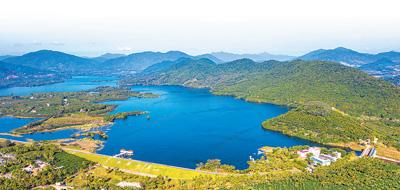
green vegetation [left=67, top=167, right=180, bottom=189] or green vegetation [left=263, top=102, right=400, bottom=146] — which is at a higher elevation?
green vegetation [left=263, top=102, right=400, bottom=146]

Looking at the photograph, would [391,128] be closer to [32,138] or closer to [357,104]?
[357,104]

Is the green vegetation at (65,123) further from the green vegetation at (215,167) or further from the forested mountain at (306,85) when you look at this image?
the forested mountain at (306,85)

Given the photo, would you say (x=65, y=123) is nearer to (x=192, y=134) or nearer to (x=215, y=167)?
(x=192, y=134)

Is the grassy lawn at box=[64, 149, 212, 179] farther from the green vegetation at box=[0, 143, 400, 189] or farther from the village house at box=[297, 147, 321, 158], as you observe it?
the village house at box=[297, 147, 321, 158]

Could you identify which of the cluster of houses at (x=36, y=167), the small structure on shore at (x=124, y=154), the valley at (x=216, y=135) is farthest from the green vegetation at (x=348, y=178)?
the cluster of houses at (x=36, y=167)

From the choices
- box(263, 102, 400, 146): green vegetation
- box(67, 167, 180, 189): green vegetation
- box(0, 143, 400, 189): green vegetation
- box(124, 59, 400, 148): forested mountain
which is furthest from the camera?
box(124, 59, 400, 148): forested mountain

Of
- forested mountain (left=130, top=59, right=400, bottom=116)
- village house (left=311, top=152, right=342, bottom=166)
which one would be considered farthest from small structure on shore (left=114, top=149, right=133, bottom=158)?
forested mountain (left=130, top=59, right=400, bottom=116)
